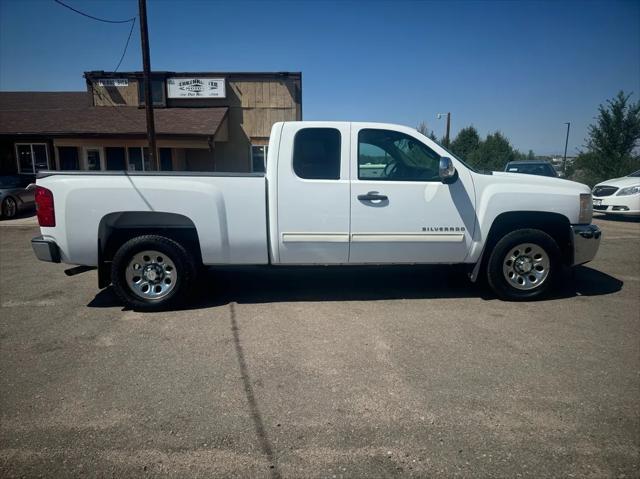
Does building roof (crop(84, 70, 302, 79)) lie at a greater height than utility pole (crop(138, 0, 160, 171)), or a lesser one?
greater

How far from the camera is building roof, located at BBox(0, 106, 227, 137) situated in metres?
19.4

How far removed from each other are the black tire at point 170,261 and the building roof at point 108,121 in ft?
52.8

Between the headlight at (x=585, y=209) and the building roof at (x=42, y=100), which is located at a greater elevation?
the building roof at (x=42, y=100)

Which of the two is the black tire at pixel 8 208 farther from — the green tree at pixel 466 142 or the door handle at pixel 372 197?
the green tree at pixel 466 142

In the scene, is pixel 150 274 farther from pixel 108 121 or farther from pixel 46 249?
pixel 108 121

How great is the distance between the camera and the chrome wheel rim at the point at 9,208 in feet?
43.3

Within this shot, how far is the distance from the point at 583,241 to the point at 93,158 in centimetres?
2262

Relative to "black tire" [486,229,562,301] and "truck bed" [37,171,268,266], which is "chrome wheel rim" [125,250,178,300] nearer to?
"truck bed" [37,171,268,266]

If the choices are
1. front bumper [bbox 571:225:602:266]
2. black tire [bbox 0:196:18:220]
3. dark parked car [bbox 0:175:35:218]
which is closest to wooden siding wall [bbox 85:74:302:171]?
dark parked car [bbox 0:175:35:218]

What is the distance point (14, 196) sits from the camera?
44.3 feet

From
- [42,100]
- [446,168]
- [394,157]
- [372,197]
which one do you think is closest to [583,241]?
[446,168]

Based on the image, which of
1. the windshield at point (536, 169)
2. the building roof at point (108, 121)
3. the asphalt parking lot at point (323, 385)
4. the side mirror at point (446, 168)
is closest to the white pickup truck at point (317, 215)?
the side mirror at point (446, 168)

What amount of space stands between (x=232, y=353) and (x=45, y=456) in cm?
151

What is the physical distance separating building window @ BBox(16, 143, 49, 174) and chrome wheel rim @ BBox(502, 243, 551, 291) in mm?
23431
